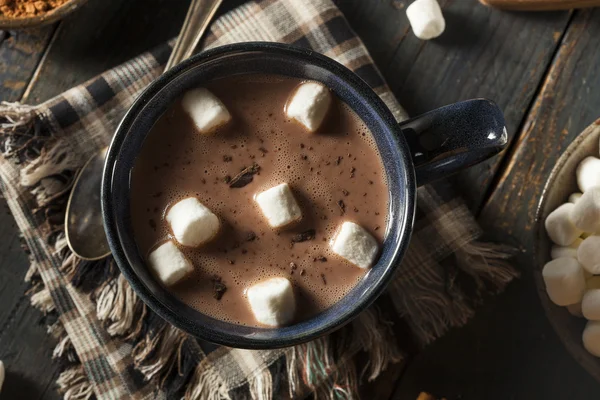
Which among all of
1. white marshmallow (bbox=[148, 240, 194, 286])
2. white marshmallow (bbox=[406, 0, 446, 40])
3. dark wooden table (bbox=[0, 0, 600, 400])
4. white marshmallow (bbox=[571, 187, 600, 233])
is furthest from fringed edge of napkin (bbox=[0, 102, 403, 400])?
white marshmallow (bbox=[406, 0, 446, 40])

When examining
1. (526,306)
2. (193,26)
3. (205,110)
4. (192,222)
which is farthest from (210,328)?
(526,306)

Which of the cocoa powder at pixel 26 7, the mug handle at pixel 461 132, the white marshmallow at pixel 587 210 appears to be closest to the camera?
the mug handle at pixel 461 132

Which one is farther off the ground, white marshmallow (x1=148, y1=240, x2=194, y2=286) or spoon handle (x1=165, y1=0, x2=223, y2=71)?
spoon handle (x1=165, y1=0, x2=223, y2=71)

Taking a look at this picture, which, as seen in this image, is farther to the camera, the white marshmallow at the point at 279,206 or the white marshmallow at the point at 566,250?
the white marshmallow at the point at 566,250

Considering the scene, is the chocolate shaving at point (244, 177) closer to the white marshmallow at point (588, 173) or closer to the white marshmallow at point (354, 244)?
the white marshmallow at point (354, 244)

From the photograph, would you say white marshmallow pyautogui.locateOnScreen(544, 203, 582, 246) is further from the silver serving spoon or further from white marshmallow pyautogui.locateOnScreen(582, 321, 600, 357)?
the silver serving spoon

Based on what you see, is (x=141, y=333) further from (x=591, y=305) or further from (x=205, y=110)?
(x=591, y=305)

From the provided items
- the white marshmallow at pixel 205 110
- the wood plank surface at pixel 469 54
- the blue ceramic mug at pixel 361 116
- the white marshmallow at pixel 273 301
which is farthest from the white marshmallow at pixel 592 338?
the white marshmallow at pixel 205 110
